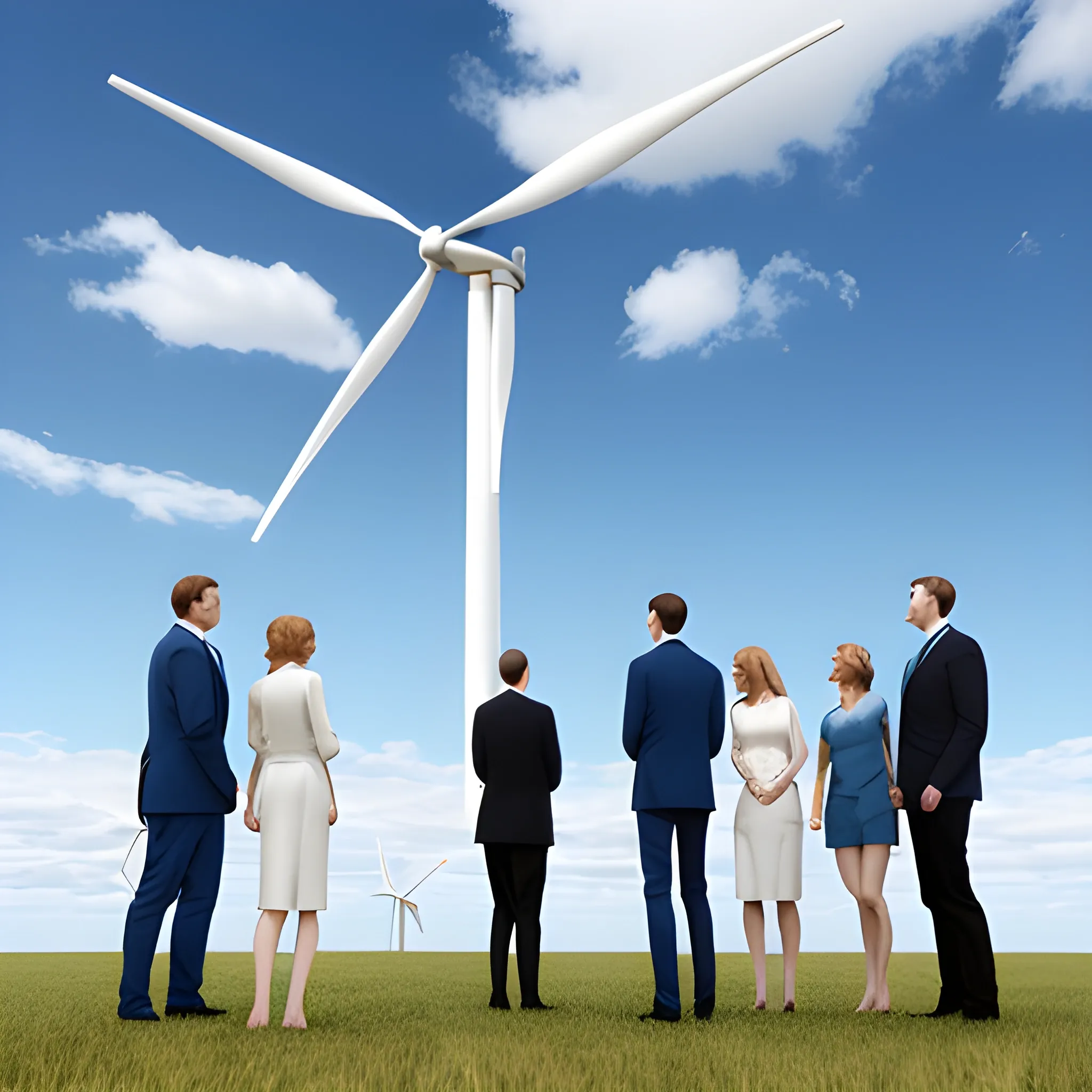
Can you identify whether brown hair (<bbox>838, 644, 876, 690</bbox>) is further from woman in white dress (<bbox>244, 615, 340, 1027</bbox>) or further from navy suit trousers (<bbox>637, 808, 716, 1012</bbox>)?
woman in white dress (<bbox>244, 615, 340, 1027</bbox>)

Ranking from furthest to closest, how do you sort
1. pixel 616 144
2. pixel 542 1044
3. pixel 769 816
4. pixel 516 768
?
pixel 616 144
pixel 769 816
pixel 516 768
pixel 542 1044

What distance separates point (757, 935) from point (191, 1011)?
13.9 ft

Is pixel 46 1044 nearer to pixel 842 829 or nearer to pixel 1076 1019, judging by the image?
pixel 842 829

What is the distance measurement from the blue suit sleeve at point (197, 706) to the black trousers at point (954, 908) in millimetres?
4987

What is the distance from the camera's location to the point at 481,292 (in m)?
17.2

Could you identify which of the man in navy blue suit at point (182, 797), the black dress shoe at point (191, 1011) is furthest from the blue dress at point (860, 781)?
the black dress shoe at point (191, 1011)

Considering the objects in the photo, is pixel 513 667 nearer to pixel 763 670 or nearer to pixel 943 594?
pixel 763 670

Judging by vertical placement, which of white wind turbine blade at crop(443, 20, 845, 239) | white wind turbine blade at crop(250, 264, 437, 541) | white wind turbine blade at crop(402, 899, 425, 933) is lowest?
white wind turbine blade at crop(402, 899, 425, 933)

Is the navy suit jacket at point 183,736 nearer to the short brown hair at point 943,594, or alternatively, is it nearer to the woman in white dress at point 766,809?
the woman in white dress at point 766,809

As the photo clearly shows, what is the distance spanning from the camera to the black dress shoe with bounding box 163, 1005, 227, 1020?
787 cm

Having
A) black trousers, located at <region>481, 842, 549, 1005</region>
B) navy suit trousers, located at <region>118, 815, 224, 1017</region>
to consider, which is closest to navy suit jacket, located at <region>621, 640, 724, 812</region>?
black trousers, located at <region>481, 842, 549, 1005</region>

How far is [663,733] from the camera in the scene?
8.16m

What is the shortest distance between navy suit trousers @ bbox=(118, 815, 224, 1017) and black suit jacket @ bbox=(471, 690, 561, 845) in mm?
1972

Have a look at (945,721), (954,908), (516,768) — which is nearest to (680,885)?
(516,768)
